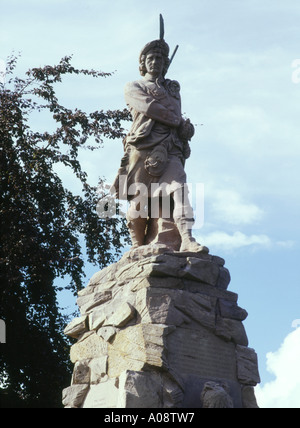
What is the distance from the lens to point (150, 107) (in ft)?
28.6

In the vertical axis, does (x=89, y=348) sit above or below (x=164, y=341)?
above

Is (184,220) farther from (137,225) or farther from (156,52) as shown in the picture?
(156,52)

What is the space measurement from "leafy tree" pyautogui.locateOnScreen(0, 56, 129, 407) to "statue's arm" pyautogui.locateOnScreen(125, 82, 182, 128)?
520 centimetres

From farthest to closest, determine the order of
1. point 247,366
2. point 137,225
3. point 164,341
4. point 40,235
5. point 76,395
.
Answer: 1. point 40,235
2. point 137,225
3. point 76,395
4. point 247,366
5. point 164,341

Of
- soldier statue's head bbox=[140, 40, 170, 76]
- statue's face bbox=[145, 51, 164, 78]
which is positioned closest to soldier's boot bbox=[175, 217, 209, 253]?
statue's face bbox=[145, 51, 164, 78]

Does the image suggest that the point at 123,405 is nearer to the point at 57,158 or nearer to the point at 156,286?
the point at 156,286

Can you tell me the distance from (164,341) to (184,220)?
147 centimetres

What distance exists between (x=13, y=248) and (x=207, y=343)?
6664 millimetres

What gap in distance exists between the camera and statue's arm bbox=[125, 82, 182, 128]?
28.7 feet

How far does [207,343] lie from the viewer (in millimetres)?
7625

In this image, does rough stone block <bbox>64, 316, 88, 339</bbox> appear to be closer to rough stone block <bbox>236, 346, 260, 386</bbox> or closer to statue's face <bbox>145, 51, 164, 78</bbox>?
rough stone block <bbox>236, 346, 260, 386</bbox>

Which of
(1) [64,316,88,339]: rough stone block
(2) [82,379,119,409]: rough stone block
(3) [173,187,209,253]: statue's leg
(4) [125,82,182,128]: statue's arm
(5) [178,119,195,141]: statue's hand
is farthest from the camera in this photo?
(5) [178,119,195,141]: statue's hand

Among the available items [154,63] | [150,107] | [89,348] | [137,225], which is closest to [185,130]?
[150,107]

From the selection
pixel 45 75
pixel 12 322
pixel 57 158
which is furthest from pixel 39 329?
pixel 45 75
